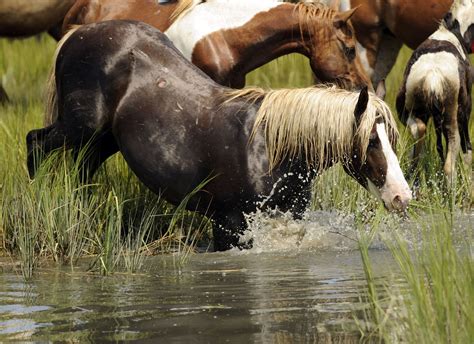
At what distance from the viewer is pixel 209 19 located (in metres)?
8.63

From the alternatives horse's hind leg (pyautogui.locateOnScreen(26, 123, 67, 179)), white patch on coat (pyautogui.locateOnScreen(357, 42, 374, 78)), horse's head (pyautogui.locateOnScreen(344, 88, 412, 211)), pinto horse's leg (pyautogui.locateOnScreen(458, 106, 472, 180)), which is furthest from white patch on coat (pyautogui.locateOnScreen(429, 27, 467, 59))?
horse's hind leg (pyautogui.locateOnScreen(26, 123, 67, 179))

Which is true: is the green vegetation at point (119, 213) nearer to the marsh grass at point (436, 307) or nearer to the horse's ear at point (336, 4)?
the marsh grass at point (436, 307)

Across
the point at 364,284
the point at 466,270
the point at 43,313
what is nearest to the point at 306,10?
the point at 364,284

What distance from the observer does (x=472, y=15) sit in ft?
29.9

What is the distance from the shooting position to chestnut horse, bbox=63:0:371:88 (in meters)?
8.56

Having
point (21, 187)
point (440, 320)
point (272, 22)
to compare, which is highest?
point (272, 22)

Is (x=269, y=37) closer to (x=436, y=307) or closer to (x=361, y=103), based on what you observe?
(x=361, y=103)

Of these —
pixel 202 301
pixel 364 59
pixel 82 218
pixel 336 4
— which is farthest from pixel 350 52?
pixel 202 301

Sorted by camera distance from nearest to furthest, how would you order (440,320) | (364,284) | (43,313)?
(440,320), (43,313), (364,284)

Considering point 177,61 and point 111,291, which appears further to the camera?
point 177,61

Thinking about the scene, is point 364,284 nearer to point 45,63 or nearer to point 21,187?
point 21,187

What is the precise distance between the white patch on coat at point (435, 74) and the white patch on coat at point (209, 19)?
45.8 inches

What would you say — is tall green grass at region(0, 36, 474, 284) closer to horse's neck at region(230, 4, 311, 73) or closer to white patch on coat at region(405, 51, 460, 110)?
white patch on coat at region(405, 51, 460, 110)

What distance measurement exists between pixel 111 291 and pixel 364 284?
4.02 feet
